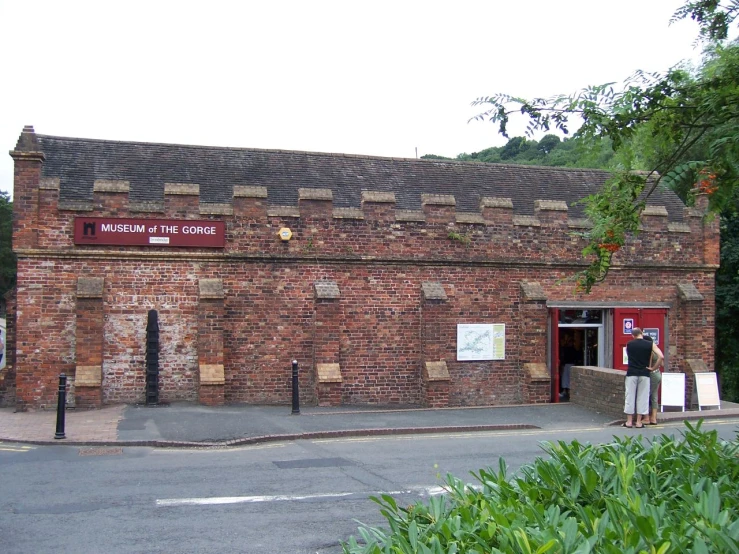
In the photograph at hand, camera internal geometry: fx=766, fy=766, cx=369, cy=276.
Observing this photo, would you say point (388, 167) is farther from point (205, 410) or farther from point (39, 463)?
point (39, 463)

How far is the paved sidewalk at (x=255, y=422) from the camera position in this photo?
42.2ft

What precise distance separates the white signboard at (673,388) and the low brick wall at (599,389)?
163cm

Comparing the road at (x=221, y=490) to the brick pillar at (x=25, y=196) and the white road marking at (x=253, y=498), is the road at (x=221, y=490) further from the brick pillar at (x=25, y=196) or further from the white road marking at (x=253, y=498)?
the brick pillar at (x=25, y=196)

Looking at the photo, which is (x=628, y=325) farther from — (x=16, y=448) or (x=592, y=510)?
(x=592, y=510)

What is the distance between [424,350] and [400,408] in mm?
1503

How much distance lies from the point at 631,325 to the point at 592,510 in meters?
16.9

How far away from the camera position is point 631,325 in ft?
65.8

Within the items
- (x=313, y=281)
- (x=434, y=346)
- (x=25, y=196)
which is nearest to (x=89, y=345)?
(x=25, y=196)

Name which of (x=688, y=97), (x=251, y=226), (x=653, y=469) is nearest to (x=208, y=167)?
(x=251, y=226)

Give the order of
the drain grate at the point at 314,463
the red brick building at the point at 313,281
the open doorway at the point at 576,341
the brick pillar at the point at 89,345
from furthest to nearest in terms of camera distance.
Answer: the open doorway at the point at 576,341 < the red brick building at the point at 313,281 < the brick pillar at the point at 89,345 < the drain grate at the point at 314,463

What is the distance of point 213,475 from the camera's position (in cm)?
992

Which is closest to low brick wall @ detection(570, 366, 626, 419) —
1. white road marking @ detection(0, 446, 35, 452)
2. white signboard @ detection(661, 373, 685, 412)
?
white signboard @ detection(661, 373, 685, 412)

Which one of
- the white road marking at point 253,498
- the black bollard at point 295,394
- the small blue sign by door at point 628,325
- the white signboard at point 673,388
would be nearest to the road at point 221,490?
the white road marking at point 253,498

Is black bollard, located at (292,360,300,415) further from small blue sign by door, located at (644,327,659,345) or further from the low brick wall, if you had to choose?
small blue sign by door, located at (644,327,659,345)
